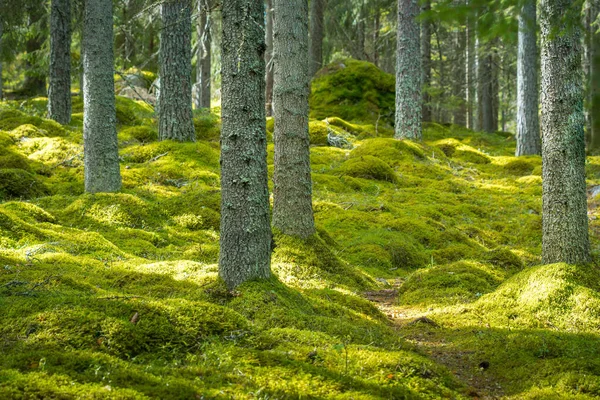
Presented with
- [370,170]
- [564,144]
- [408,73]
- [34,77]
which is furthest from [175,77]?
[34,77]

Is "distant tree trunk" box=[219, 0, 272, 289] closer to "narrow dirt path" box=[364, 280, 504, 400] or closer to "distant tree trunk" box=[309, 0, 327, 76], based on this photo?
"narrow dirt path" box=[364, 280, 504, 400]

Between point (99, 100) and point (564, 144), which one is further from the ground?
point (99, 100)

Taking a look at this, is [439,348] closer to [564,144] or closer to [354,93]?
[564,144]

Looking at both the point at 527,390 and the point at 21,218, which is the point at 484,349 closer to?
the point at 527,390

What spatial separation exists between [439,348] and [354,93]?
15.9 meters

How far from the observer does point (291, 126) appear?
6.88m

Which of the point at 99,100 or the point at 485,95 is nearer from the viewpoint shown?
the point at 99,100

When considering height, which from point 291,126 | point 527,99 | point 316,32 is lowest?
Result: point 291,126

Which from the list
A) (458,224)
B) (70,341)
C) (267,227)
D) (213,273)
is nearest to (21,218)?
(213,273)

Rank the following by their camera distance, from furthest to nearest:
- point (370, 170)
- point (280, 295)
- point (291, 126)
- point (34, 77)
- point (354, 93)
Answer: point (34, 77) < point (354, 93) < point (370, 170) < point (291, 126) < point (280, 295)

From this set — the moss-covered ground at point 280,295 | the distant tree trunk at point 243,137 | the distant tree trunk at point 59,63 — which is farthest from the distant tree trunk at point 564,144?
the distant tree trunk at point 59,63

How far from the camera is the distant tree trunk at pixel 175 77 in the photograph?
453 inches

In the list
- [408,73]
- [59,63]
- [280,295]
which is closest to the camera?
[280,295]

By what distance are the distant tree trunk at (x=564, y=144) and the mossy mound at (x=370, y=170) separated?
695 cm
